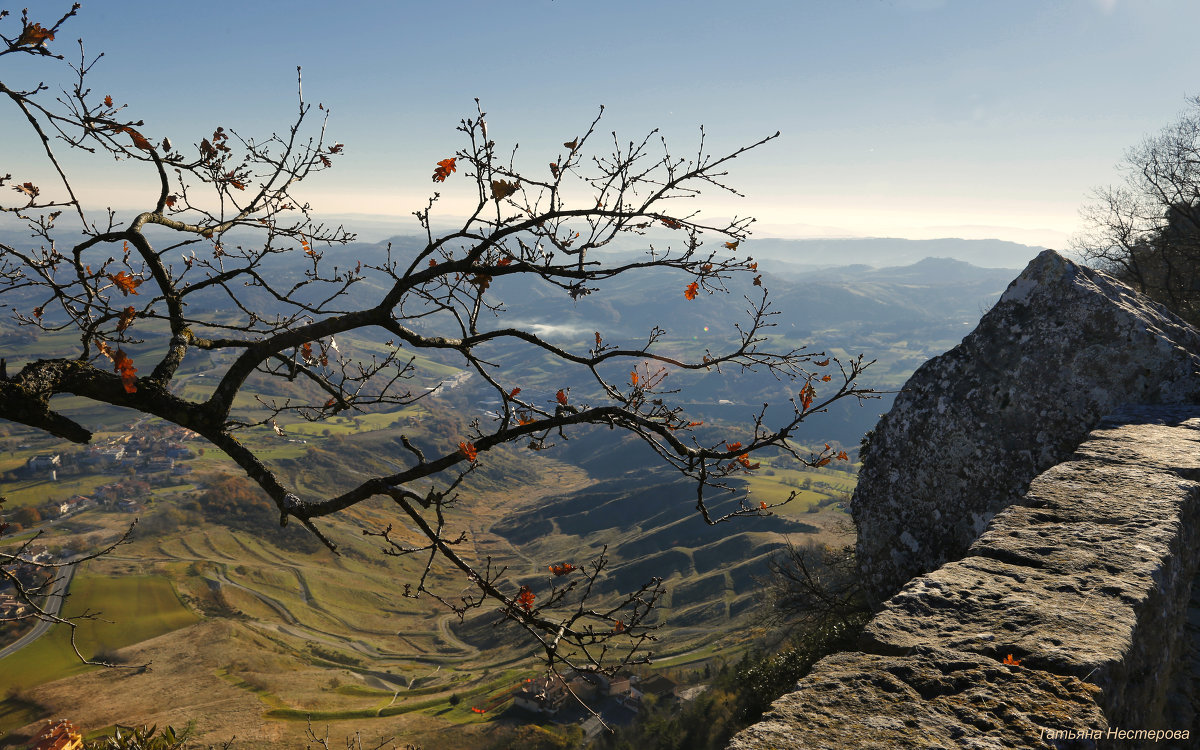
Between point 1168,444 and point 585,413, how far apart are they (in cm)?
578

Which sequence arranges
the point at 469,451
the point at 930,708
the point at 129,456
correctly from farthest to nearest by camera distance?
the point at 129,456
the point at 469,451
the point at 930,708

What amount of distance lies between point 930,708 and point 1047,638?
1006mm

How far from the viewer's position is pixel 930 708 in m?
3.28

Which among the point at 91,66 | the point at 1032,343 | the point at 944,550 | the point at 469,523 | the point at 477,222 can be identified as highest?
the point at 91,66

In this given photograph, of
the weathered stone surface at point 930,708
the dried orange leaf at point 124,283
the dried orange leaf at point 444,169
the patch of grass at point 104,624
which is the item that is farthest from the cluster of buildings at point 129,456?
the weathered stone surface at point 930,708

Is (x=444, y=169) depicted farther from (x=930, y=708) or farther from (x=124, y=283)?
(x=930, y=708)

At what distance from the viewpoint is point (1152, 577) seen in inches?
165

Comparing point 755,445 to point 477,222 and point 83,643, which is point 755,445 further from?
point 83,643

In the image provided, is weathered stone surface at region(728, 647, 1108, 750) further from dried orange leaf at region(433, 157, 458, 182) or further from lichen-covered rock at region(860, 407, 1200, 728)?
dried orange leaf at region(433, 157, 458, 182)

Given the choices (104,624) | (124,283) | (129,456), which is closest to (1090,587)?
(124,283)

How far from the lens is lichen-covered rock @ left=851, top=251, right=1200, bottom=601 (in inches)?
273

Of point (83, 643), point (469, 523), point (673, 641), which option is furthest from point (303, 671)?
point (469, 523)

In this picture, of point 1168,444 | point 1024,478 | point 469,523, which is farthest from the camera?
point 469,523

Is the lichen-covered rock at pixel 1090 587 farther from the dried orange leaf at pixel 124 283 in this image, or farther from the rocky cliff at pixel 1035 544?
the dried orange leaf at pixel 124 283
